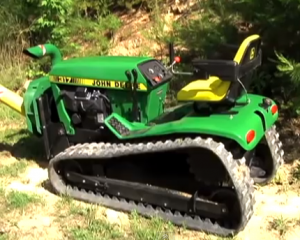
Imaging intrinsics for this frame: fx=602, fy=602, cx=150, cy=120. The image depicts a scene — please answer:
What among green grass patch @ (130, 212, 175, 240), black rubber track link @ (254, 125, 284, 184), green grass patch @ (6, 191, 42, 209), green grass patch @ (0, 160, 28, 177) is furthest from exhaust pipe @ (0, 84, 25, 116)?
black rubber track link @ (254, 125, 284, 184)

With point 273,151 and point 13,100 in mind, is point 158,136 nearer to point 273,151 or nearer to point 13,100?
point 273,151

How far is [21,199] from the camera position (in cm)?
518

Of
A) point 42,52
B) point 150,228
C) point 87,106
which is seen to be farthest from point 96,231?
point 42,52

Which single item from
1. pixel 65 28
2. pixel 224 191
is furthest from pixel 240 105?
pixel 65 28

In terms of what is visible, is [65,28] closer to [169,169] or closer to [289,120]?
[289,120]

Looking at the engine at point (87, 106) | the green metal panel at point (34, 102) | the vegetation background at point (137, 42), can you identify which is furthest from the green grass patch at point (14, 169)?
the engine at point (87, 106)

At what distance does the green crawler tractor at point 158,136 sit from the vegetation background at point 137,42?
0.22 m

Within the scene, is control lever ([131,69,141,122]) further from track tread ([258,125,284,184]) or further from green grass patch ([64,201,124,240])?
track tread ([258,125,284,184])

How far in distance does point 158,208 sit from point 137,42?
14.4 feet

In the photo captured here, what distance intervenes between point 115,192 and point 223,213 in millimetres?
963

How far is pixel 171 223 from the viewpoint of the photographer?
4.67 metres

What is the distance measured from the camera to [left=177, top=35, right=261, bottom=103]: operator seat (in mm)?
4316

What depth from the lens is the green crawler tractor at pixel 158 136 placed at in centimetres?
443

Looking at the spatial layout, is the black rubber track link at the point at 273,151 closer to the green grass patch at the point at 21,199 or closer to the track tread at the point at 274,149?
the track tread at the point at 274,149
